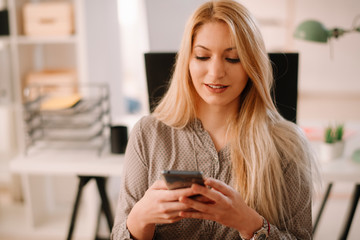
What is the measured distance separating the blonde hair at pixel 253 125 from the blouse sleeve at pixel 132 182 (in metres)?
0.14

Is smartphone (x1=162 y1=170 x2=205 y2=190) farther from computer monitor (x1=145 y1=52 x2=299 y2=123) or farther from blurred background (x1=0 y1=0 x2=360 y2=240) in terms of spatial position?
blurred background (x1=0 y1=0 x2=360 y2=240)

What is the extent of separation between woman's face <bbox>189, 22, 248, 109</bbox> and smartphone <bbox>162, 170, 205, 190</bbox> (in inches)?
13.6

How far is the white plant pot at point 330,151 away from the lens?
1583mm

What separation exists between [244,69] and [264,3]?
7.40 feet

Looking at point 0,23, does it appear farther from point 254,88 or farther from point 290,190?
point 290,190

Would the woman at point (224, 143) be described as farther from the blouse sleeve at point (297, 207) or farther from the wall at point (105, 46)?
the wall at point (105, 46)

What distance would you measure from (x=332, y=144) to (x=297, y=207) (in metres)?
0.57

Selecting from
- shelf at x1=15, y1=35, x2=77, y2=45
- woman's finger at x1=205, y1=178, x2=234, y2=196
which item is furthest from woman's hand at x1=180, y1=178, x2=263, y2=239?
shelf at x1=15, y1=35, x2=77, y2=45

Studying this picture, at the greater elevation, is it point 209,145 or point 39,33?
point 39,33

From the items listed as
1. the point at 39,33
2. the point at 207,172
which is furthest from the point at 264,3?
the point at 207,172

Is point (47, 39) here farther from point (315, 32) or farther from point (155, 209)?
point (155, 209)

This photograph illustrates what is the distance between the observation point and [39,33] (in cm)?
221

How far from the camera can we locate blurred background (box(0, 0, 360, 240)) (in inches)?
84.9

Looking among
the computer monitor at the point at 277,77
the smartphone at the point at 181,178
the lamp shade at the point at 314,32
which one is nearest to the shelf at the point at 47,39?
the computer monitor at the point at 277,77
